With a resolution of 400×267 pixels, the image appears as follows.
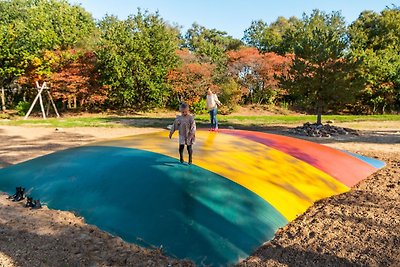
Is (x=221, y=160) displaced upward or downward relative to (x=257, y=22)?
downward

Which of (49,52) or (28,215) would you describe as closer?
(28,215)

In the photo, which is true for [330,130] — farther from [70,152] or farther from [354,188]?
[70,152]

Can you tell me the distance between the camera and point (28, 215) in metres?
4.82

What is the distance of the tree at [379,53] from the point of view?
2748 centimetres

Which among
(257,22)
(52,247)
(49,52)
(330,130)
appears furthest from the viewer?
(257,22)

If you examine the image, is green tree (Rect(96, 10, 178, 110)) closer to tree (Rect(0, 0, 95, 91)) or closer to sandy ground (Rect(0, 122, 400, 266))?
tree (Rect(0, 0, 95, 91))

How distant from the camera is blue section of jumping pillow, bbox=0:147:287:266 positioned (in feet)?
13.1

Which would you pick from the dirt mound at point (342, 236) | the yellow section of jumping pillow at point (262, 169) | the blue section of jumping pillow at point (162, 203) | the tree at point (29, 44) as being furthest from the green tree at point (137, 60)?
the dirt mound at point (342, 236)

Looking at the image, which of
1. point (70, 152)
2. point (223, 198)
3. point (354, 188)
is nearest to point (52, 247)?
point (223, 198)

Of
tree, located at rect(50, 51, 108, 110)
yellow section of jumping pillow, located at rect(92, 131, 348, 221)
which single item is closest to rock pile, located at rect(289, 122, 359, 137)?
yellow section of jumping pillow, located at rect(92, 131, 348, 221)

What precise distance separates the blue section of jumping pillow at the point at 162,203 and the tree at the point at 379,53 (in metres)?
21.4

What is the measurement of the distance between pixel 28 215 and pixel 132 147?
2.08 metres

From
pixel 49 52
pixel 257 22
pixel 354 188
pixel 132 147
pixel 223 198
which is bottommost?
Answer: pixel 354 188

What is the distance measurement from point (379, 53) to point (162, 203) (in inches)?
1256
